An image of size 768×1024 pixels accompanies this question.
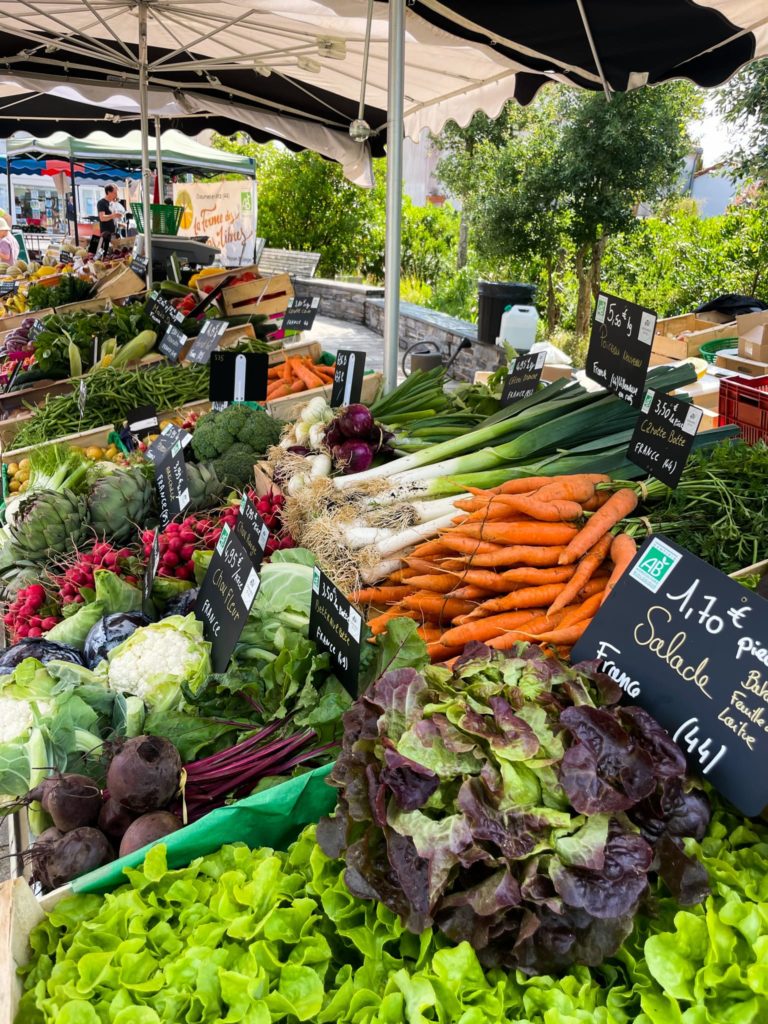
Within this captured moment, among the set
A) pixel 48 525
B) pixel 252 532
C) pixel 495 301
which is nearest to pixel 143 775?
pixel 252 532

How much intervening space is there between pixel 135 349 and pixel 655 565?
4.25 meters

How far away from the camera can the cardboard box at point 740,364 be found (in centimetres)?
550

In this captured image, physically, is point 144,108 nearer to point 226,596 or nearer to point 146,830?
point 226,596

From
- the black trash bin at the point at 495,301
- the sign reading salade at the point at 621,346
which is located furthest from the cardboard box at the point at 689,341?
the sign reading salade at the point at 621,346

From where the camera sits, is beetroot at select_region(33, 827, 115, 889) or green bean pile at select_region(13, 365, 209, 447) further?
green bean pile at select_region(13, 365, 209, 447)

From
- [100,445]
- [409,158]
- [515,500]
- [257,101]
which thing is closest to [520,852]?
[515,500]

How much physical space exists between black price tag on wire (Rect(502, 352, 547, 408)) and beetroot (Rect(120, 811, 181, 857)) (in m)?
2.12

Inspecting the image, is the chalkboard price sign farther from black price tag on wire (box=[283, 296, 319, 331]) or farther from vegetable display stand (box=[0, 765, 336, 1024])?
vegetable display stand (box=[0, 765, 336, 1024])

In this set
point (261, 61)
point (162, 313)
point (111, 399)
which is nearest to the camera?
point (111, 399)

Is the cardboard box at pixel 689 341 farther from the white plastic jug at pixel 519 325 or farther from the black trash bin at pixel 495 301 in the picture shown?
the black trash bin at pixel 495 301

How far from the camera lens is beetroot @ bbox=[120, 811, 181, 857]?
143cm

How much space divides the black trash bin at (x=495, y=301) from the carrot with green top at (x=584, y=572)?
20.0ft

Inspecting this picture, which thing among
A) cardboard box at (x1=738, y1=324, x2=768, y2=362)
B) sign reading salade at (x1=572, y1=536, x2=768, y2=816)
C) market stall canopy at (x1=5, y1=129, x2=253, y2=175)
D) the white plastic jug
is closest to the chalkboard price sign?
the white plastic jug

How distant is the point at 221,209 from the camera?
13.5 m
